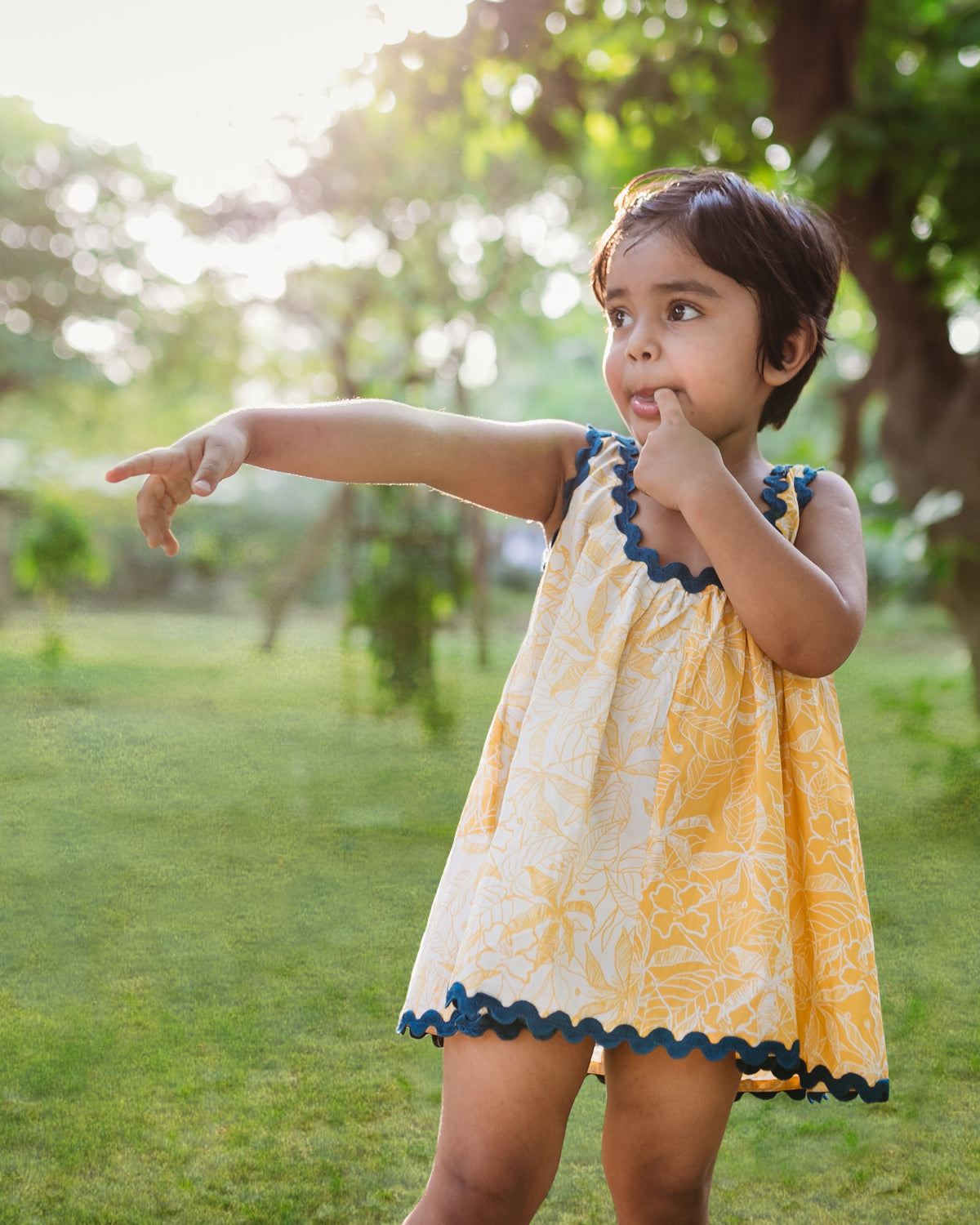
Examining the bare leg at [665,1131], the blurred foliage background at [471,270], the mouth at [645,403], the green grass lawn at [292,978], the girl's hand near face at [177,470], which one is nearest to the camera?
the girl's hand near face at [177,470]

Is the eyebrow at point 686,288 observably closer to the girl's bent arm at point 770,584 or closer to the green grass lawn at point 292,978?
the girl's bent arm at point 770,584

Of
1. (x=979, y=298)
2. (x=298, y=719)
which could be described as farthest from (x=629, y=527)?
(x=298, y=719)

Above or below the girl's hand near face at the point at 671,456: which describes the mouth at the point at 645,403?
above

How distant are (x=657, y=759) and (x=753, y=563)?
0.20m

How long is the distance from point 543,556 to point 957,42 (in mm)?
2740

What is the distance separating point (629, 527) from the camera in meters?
1.13

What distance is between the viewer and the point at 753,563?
1.00m

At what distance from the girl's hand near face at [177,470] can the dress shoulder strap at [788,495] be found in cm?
52

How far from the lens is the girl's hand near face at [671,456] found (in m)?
1.03

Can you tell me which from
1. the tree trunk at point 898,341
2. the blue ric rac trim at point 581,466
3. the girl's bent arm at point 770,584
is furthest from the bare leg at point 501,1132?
the tree trunk at point 898,341

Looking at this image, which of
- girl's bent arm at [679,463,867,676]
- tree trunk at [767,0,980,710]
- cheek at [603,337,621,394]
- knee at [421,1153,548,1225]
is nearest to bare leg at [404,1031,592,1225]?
knee at [421,1153,548,1225]

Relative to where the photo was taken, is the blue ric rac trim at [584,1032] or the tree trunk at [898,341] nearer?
the blue ric rac trim at [584,1032]

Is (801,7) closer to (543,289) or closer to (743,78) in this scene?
(743,78)

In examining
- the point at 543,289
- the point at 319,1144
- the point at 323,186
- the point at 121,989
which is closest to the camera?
the point at 319,1144
